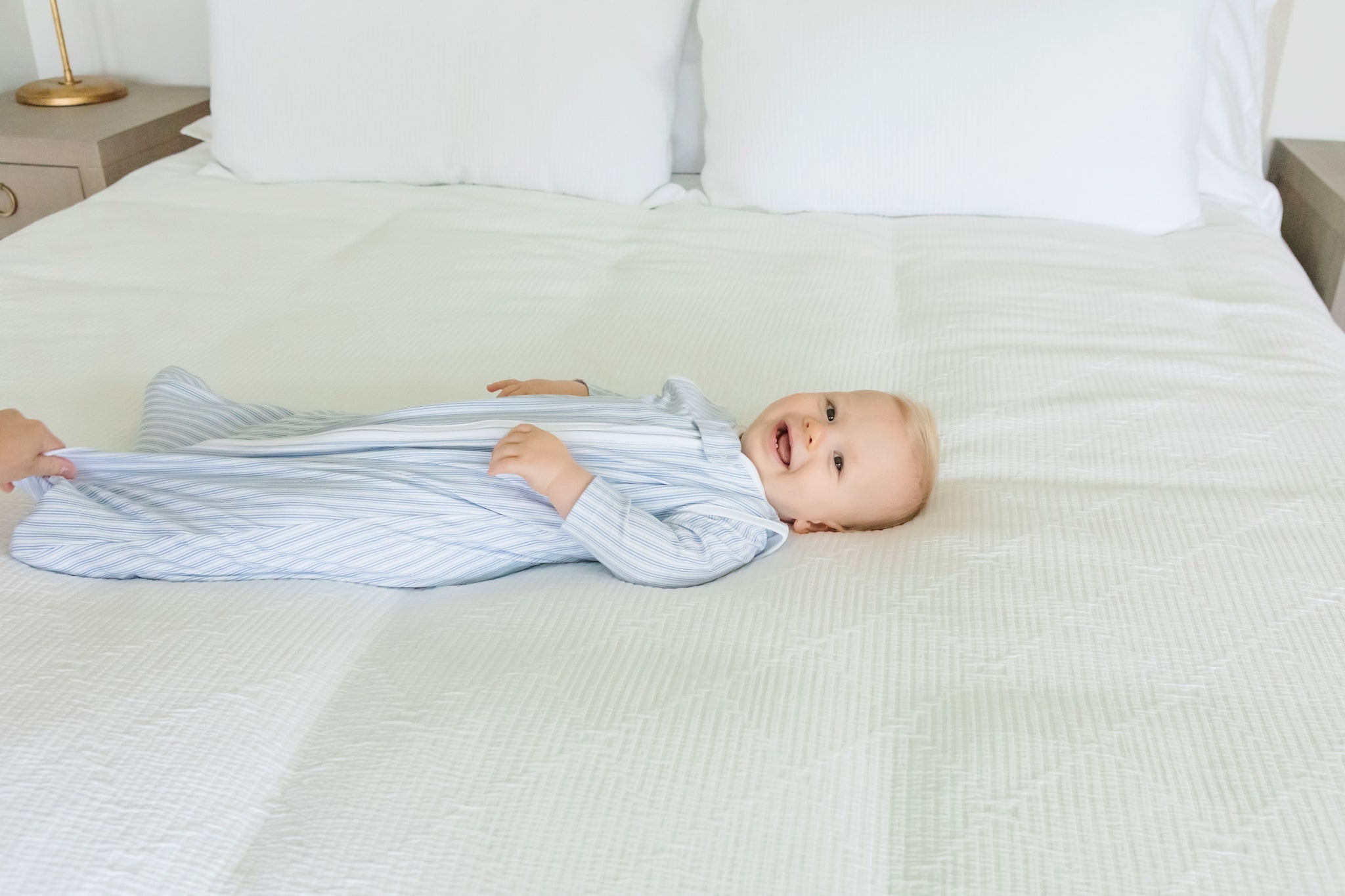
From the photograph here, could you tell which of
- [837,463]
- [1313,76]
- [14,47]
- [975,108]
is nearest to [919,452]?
[837,463]

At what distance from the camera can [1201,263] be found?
1691 mm

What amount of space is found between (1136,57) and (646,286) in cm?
93

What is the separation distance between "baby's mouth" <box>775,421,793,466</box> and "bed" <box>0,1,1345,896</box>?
0.31ft

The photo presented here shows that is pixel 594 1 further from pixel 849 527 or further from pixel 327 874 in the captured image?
pixel 327 874

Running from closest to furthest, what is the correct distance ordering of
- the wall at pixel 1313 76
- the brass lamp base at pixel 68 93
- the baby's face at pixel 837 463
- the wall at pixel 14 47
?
the baby's face at pixel 837 463, the wall at pixel 1313 76, the brass lamp base at pixel 68 93, the wall at pixel 14 47

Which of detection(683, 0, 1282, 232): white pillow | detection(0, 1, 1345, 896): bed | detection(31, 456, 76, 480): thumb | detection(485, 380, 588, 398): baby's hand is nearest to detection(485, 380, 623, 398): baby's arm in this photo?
detection(485, 380, 588, 398): baby's hand

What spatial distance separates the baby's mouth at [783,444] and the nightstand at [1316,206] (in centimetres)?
128

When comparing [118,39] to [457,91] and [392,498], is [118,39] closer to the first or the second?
[457,91]

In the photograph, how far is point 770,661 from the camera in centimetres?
82

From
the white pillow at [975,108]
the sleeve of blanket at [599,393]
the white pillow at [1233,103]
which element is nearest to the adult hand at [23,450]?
the sleeve of blanket at [599,393]

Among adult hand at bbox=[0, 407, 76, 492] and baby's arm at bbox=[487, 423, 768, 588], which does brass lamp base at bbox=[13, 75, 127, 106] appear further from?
baby's arm at bbox=[487, 423, 768, 588]

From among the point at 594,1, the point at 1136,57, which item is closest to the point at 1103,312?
the point at 1136,57

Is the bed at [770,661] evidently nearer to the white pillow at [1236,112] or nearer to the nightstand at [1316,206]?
the nightstand at [1316,206]

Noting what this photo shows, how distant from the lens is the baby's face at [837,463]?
1079mm
